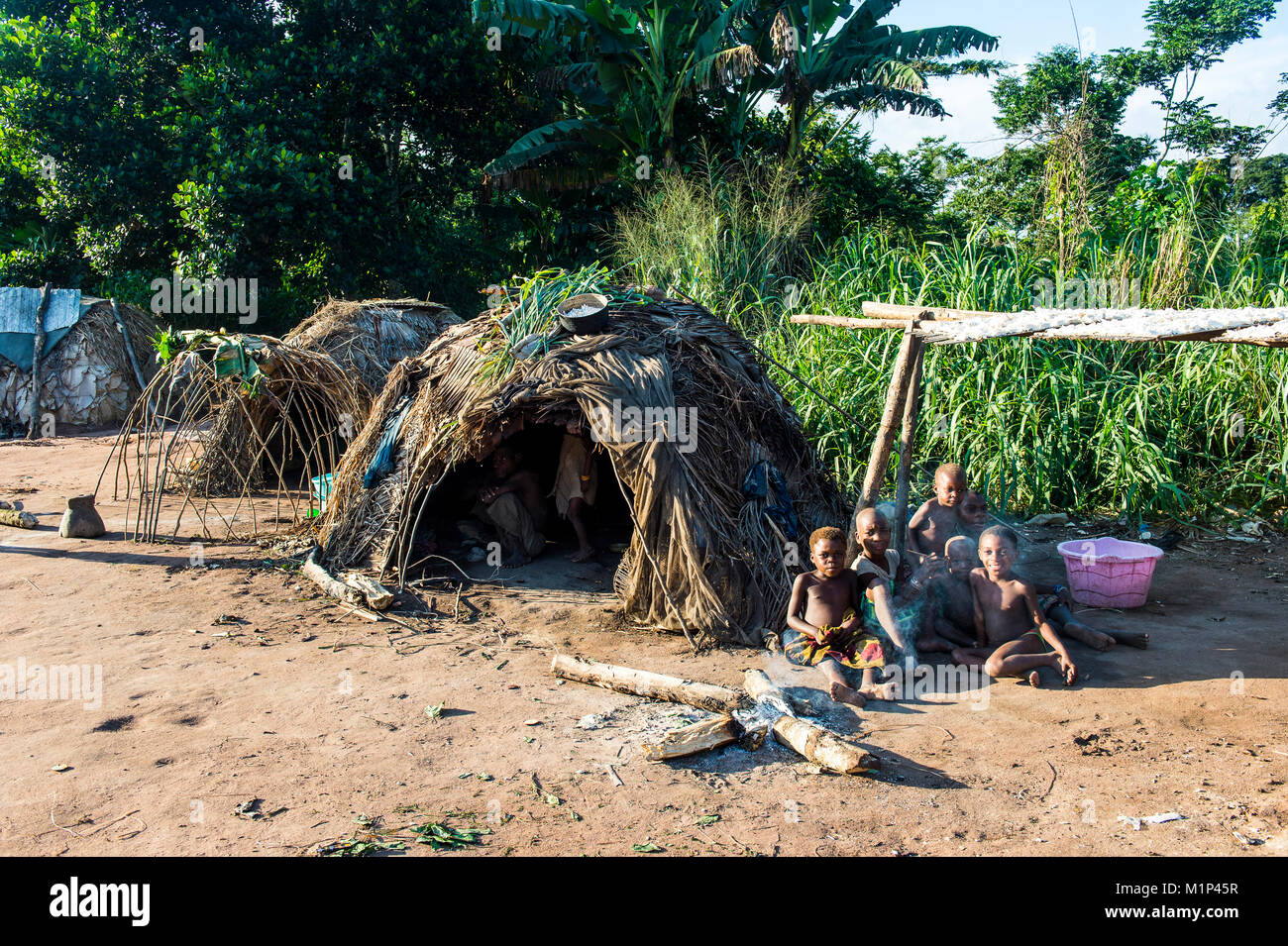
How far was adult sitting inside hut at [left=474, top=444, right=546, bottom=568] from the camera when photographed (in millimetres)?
6594

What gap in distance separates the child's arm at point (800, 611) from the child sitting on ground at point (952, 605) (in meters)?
0.62

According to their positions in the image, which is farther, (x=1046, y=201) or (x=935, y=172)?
(x=935, y=172)

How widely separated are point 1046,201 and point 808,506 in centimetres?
471

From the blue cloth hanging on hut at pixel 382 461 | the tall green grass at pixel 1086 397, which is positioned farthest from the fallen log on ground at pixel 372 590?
the tall green grass at pixel 1086 397

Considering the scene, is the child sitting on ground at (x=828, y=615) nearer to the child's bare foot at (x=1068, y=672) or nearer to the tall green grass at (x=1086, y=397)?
the child's bare foot at (x=1068, y=672)

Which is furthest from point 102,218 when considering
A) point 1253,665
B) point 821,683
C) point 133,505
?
point 1253,665

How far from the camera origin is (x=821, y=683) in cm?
438

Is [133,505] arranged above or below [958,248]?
below

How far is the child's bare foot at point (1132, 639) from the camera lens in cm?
464

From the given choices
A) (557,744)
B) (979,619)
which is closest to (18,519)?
(557,744)

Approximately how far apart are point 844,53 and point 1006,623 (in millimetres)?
10838

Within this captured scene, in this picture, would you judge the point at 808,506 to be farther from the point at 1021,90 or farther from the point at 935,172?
the point at 1021,90

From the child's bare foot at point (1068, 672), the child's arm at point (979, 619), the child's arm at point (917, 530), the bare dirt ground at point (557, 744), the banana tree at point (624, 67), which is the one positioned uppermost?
the banana tree at point (624, 67)
